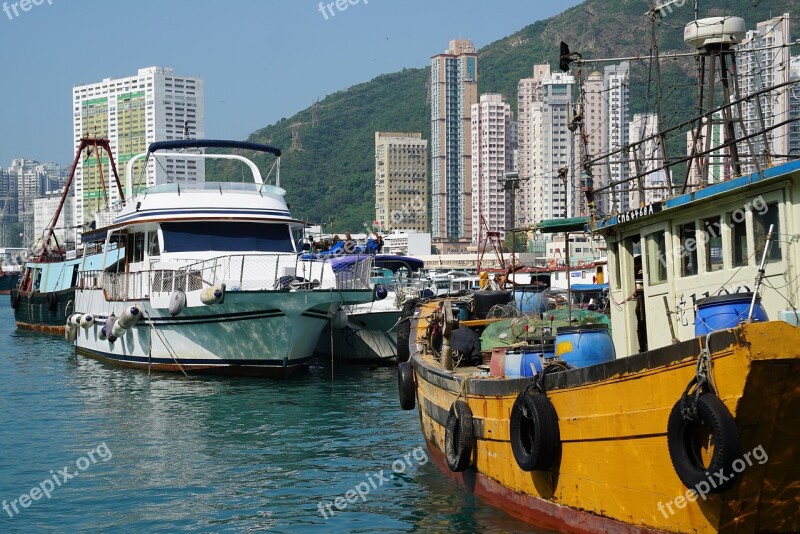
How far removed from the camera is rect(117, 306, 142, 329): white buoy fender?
75.7 feet

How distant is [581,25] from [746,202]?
638ft

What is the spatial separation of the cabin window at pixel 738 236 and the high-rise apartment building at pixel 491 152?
12581 cm

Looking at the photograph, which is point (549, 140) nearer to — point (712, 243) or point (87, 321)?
point (87, 321)

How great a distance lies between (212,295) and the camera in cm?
2077

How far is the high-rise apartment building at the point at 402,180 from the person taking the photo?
156000 mm

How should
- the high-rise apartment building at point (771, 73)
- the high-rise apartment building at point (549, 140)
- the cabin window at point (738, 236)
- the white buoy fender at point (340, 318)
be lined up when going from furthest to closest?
the high-rise apartment building at point (549, 140) < the white buoy fender at point (340, 318) < the high-rise apartment building at point (771, 73) < the cabin window at point (738, 236)

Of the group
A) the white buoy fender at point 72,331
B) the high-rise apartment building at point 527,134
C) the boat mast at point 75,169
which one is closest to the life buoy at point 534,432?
the white buoy fender at point 72,331

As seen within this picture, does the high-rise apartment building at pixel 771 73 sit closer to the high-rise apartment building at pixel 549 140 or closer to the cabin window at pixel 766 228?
the cabin window at pixel 766 228

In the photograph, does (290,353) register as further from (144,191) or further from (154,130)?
(154,130)

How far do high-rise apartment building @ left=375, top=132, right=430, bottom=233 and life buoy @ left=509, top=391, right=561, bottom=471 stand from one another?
144m

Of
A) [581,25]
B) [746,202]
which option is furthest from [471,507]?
[581,25]

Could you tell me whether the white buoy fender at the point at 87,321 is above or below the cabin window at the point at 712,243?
below

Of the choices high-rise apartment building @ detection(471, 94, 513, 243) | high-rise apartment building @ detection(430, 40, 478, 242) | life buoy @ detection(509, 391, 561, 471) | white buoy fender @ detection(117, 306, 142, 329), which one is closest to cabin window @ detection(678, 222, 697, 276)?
life buoy @ detection(509, 391, 561, 471)

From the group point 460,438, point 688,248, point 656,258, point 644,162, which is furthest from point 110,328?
point 688,248
